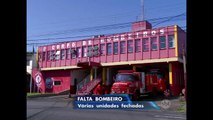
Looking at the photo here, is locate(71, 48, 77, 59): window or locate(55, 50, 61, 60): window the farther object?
locate(55, 50, 61, 60): window

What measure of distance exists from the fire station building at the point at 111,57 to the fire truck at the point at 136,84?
1.53 m

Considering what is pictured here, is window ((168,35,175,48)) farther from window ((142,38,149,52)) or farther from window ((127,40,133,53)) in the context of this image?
window ((127,40,133,53))

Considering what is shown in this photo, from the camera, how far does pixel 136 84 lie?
91.8 feet

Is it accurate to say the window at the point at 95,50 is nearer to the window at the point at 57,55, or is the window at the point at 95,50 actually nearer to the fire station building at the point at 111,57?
the fire station building at the point at 111,57

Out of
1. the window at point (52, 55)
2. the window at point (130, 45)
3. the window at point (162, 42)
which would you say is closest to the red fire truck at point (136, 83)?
the window at point (162, 42)

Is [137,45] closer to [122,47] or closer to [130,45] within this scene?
[130,45]

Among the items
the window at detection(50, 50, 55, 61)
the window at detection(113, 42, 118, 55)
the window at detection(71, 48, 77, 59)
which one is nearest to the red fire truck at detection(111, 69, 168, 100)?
the window at detection(113, 42, 118, 55)

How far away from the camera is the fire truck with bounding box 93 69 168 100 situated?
2709 cm

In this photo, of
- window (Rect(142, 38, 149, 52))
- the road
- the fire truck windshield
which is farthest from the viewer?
window (Rect(142, 38, 149, 52))

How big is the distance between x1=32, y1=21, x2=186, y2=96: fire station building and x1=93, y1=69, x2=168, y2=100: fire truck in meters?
1.53

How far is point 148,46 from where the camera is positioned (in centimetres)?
3509
